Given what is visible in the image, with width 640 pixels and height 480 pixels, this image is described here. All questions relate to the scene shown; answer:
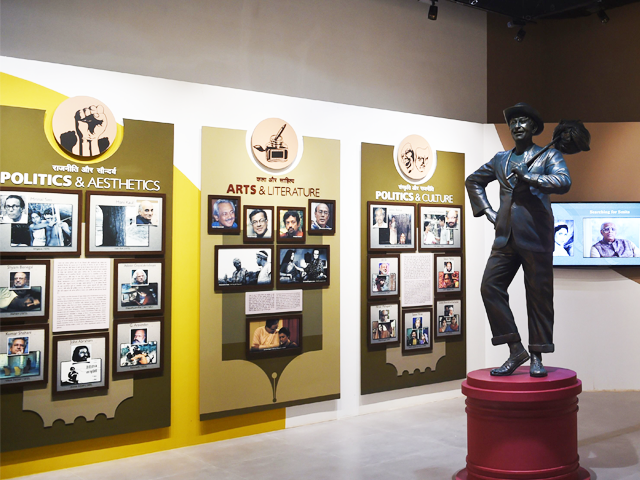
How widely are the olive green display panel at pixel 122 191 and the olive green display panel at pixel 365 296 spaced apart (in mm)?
2050

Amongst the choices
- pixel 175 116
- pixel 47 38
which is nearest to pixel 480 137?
pixel 175 116

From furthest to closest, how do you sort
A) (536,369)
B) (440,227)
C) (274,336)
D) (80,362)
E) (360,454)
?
(440,227)
(274,336)
(360,454)
(80,362)
(536,369)

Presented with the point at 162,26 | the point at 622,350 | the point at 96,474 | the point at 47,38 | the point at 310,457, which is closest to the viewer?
the point at 96,474

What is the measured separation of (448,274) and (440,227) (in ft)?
1.75

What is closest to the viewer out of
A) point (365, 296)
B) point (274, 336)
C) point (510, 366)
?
point (510, 366)

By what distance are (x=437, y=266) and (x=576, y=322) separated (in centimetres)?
189

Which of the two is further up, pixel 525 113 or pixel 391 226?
pixel 525 113

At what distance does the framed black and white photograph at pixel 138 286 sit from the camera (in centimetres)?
500

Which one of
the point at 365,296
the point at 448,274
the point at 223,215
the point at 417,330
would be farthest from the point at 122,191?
the point at 448,274

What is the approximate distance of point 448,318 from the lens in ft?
22.7

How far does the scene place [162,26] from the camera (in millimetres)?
6488

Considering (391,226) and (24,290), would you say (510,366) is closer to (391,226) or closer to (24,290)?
(391,226)

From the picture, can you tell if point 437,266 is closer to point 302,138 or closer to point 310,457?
point 302,138

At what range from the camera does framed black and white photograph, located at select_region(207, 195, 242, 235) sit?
5.46 m
